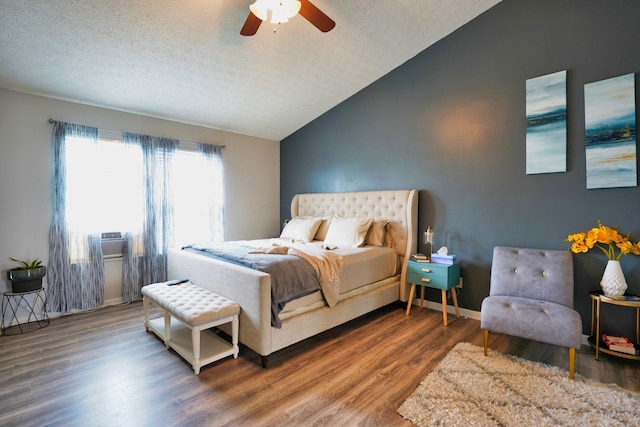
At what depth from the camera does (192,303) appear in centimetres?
240

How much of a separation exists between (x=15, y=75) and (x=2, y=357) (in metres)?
2.59

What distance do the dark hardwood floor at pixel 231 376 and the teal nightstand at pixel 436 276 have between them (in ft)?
1.16

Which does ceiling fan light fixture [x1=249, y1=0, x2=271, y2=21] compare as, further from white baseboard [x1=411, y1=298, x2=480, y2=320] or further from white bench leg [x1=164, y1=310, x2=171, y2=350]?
white baseboard [x1=411, y1=298, x2=480, y2=320]

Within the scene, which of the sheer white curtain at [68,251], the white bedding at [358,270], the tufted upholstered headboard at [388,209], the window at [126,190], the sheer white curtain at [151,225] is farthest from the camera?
the sheer white curtain at [151,225]

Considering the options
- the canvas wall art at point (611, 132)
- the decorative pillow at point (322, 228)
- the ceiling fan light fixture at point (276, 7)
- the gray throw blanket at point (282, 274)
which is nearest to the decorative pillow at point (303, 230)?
the decorative pillow at point (322, 228)

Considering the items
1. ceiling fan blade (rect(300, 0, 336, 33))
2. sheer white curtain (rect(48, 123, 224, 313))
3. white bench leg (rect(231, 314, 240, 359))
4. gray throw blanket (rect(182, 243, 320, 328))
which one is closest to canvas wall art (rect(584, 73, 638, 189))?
ceiling fan blade (rect(300, 0, 336, 33))

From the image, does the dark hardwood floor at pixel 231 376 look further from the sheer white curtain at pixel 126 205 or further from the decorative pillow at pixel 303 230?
the decorative pillow at pixel 303 230

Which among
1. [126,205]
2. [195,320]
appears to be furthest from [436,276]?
[126,205]

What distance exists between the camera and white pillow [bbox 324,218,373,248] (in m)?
3.70

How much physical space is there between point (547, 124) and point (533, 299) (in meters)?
1.65

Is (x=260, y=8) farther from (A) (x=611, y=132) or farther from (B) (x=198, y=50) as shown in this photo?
(A) (x=611, y=132)

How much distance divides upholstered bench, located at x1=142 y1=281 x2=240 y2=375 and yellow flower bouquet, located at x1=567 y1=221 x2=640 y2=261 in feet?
9.59

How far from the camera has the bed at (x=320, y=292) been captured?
7.47ft

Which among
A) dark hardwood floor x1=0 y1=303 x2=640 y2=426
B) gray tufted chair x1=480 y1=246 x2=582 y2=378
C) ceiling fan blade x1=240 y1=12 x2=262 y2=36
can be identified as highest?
ceiling fan blade x1=240 y1=12 x2=262 y2=36
